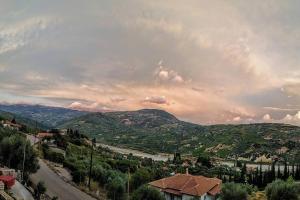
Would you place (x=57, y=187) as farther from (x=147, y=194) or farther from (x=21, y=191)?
(x=147, y=194)

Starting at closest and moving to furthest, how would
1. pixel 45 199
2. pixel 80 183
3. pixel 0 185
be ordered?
1. pixel 0 185
2. pixel 45 199
3. pixel 80 183

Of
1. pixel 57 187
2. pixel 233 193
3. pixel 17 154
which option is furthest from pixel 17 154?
pixel 233 193

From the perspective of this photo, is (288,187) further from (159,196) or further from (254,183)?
(254,183)

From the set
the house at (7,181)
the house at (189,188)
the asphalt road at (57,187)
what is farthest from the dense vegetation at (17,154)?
the house at (189,188)

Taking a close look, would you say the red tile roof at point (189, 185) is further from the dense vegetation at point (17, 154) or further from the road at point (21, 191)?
the road at point (21, 191)

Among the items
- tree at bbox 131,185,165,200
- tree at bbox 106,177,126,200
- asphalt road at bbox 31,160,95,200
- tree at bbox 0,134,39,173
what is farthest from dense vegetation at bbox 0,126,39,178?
tree at bbox 131,185,165,200

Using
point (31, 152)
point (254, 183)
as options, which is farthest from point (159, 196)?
point (254, 183)
